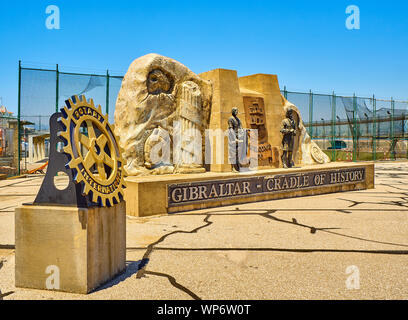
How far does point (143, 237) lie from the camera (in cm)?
429

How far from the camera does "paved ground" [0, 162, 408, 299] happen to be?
2664 millimetres

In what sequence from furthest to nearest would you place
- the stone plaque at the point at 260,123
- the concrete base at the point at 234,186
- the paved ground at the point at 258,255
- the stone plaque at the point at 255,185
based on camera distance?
the stone plaque at the point at 260,123 → the stone plaque at the point at 255,185 → the concrete base at the point at 234,186 → the paved ground at the point at 258,255

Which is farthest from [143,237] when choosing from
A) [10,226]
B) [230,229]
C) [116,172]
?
[10,226]

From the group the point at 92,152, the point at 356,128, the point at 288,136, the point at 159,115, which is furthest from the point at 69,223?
→ the point at 356,128

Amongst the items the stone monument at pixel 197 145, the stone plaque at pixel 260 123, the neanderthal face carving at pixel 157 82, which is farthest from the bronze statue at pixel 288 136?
the neanderthal face carving at pixel 157 82

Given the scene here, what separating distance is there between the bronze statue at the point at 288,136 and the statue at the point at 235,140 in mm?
1303

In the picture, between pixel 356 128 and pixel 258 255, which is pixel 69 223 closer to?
pixel 258 255

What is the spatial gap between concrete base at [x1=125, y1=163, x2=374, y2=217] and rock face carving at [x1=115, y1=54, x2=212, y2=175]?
0.67 m

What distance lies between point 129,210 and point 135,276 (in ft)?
9.08

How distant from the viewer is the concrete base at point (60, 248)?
2551mm

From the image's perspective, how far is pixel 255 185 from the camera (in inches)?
275

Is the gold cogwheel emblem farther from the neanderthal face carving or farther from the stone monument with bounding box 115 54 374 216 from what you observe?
the neanderthal face carving

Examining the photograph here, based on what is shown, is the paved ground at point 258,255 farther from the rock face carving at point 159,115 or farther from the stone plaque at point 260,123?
the stone plaque at point 260,123

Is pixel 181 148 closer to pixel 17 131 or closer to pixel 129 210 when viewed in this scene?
pixel 129 210
